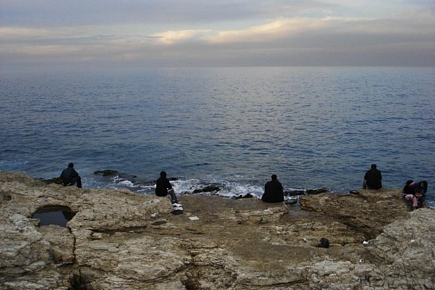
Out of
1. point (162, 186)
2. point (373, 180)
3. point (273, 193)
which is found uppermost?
point (162, 186)

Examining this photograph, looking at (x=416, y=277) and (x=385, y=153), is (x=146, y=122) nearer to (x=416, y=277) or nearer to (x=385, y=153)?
(x=385, y=153)

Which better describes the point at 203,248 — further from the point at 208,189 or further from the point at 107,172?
the point at 107,172

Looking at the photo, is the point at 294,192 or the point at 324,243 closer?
the point at 324,243

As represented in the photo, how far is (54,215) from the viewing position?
1708cm

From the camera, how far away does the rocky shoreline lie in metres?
11.9

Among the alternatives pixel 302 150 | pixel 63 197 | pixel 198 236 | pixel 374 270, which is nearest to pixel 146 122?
pixel 302 150

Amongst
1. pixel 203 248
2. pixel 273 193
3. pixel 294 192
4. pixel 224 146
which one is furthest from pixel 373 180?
pixel 224 146

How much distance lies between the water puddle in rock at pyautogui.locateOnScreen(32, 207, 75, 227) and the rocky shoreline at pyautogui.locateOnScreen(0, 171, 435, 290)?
17 centimetres

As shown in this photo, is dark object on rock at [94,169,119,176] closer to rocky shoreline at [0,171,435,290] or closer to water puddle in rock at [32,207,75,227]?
rocky shoreline at [0,171,435,290]

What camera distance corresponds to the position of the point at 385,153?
43250 millimetres

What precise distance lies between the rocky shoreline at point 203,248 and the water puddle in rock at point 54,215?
0.17 m

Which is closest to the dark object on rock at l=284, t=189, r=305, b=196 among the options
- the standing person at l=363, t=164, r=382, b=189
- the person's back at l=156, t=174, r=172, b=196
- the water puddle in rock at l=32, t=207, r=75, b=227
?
the standing person at l=363, t=164, r=382, b=189

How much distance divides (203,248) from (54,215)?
25.4 ft

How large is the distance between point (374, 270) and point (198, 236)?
254 inches
